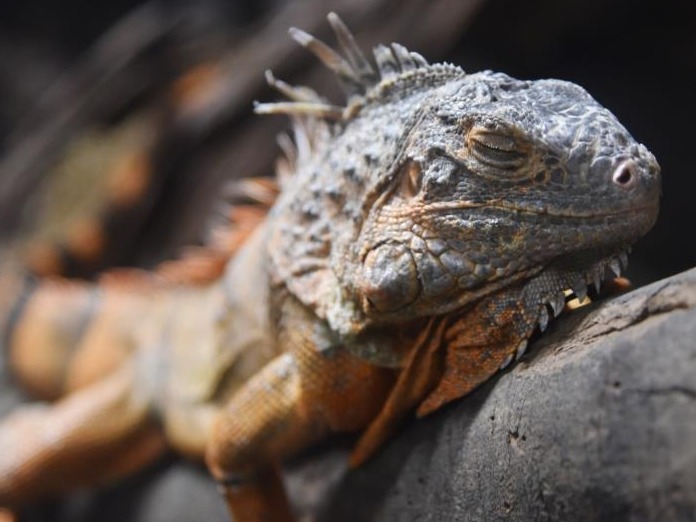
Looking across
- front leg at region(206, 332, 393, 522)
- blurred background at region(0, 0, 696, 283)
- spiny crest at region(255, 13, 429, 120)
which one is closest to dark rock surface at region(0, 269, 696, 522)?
front leg at region(206, 332, 393, 522)

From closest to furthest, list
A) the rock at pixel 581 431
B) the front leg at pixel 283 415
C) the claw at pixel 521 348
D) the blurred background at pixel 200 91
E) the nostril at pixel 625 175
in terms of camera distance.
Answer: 1. the rock at pixel 581 431
2. the nostril at pixel 625 175
3. the claw at pixel 521 348
4. the front leg at pixel 283 415
5. the blurred background at pixel 200 91

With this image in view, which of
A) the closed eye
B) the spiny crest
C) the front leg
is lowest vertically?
the front leg

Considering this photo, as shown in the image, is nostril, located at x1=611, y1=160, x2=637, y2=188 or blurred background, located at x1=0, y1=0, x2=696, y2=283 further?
blurred background, located at x1=0, y1=0, x2=696, y2=283

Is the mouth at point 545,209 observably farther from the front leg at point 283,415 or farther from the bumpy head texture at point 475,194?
the front leg at point 283,415

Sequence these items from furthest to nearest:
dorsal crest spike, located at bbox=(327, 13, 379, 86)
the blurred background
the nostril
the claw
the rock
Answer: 1. the blurred background
2. dorsal crest spike, located at bbox=(327, 13, 379, 86)
3. the claw
4. the nostril
5. the rock

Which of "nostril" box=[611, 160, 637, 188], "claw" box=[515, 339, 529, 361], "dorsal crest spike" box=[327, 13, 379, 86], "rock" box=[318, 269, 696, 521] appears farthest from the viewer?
"dorsal crest spike" box=[327, 13, 379, 86]

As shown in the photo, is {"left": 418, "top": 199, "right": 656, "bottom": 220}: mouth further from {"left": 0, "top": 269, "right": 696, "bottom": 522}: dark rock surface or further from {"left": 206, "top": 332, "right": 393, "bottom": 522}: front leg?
{"left": 206, "top": 332, "right": 393, "bottom": 522}: front leg

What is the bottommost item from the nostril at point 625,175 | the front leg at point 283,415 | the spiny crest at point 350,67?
the front leg at point 283,415

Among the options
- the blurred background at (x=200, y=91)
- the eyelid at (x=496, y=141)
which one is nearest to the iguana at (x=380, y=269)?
the eyelid at (x=496, y=141)
